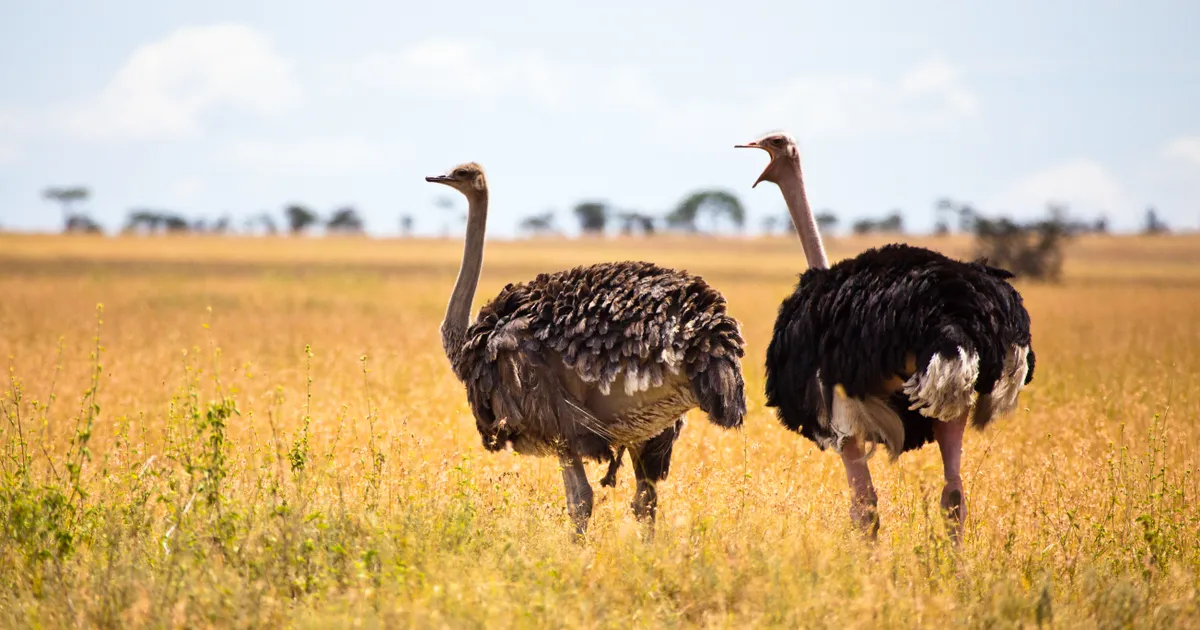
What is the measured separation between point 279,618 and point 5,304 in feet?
58.4

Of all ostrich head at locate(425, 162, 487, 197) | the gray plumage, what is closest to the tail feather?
the gray plumage

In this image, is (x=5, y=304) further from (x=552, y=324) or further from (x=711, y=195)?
(x=711, y=195)

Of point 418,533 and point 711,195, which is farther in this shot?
point 711,195

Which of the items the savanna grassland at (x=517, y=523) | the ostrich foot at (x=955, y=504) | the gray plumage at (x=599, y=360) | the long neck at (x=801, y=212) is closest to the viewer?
the savanna grassland at (x=517, y=523)

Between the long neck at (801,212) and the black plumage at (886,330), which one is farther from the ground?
the long neck at (801,212)

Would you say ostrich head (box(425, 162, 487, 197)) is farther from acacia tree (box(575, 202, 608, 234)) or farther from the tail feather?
acacia tree (box(575, 202, 608, 234))

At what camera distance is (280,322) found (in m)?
18.0

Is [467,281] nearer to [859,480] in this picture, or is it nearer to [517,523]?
[517,523]

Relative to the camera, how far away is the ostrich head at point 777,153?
6348 millimetres

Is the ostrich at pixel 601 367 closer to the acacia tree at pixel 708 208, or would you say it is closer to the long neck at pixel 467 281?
the long neck at pixel 467 281

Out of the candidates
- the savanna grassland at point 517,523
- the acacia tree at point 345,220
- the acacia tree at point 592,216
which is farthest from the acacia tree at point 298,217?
the savanna grassland at point 517,523

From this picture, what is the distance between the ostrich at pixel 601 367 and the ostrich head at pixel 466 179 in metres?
1.08

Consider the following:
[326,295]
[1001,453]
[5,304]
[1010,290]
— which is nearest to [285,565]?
[1010,290]

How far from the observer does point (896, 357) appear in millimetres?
4844
